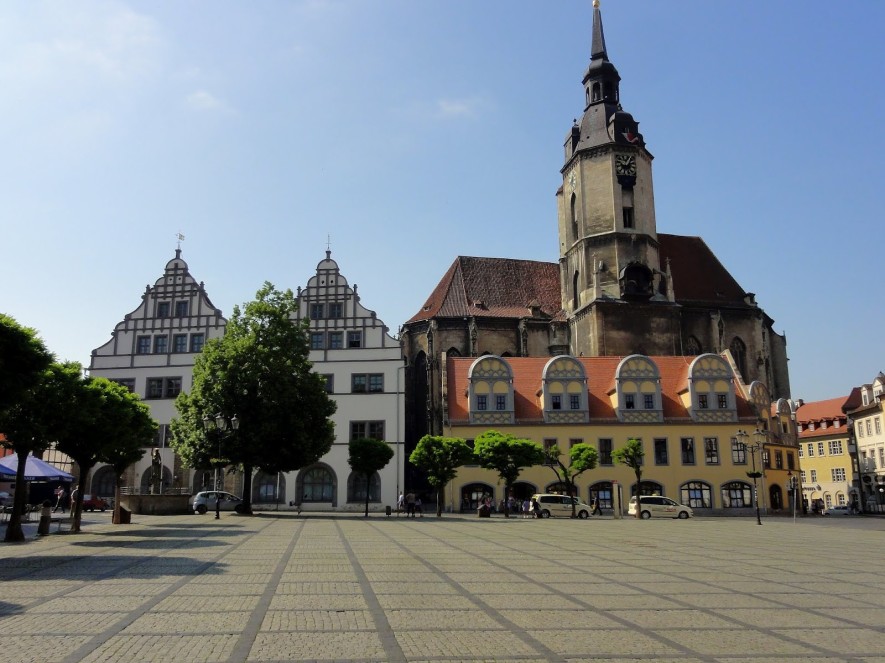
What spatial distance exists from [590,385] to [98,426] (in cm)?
3639

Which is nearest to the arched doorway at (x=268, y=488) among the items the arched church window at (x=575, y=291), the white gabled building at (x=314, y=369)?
the white gabled building at (x=314, y=369)

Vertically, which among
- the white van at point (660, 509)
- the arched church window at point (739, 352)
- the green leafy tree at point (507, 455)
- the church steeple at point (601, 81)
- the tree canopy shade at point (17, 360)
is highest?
the church steeple at point (601, 81)

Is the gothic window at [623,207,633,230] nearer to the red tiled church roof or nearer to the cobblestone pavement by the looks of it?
the red tiled church roof

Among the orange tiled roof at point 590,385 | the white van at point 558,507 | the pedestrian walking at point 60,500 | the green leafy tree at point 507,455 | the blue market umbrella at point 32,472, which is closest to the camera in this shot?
the blue market umbrella at point 32,472

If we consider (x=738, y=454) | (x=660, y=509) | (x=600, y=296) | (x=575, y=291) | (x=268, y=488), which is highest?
(x=575, y=291)

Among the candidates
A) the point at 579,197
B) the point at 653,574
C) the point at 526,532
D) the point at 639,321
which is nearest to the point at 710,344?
the point at 639,321

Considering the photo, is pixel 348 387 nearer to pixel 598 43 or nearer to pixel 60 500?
pixel 60 500

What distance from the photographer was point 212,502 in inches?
1599

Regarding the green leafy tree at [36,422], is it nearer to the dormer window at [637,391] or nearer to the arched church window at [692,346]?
the dormer window at [637,391]

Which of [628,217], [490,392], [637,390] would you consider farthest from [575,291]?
[490,392]

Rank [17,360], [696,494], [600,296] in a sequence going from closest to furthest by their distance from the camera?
[17,360]
[696,494]
[600,296]

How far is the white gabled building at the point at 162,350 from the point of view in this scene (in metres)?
50.6

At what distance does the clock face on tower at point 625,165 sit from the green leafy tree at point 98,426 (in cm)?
4707

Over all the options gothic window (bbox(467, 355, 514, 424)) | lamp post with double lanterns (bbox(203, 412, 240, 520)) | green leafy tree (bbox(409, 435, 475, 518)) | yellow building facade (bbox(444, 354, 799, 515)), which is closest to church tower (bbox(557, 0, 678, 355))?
yellow building facade (bbox(444, 354, 799, 515))
